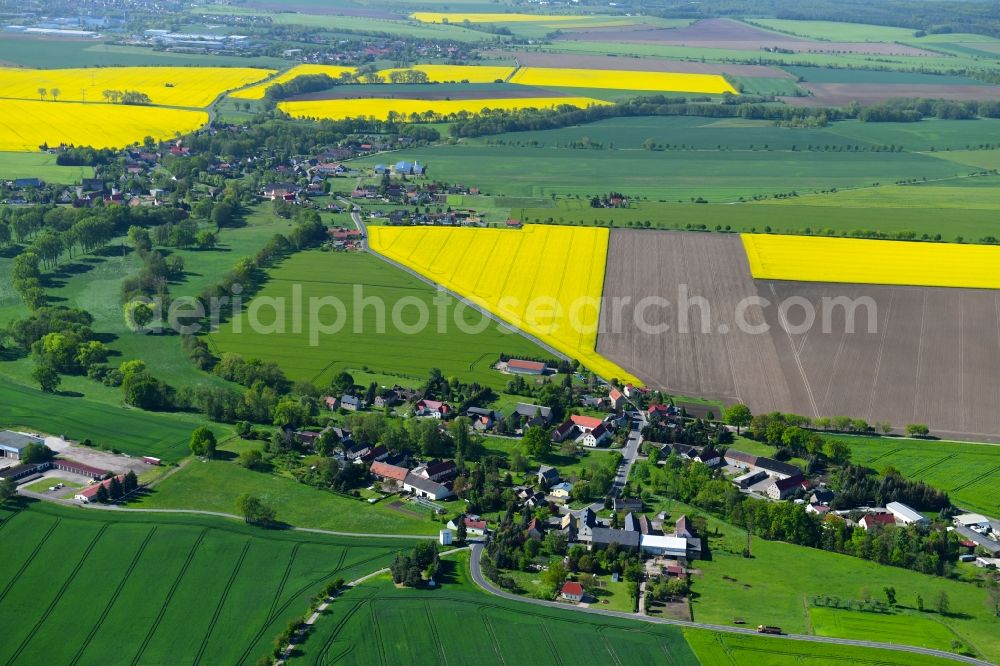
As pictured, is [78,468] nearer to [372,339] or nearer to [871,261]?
[372,339]

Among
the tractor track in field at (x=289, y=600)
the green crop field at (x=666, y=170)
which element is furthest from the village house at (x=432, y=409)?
the green crop field at (x=666, y=170)

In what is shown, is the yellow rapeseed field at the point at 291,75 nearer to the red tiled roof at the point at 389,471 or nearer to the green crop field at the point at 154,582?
the red tiled roof at the point at 389,471

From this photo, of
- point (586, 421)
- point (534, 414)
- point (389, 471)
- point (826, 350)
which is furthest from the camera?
point (826, 350)

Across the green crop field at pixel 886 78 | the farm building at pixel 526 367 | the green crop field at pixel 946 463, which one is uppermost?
the green crop field at pixel 886 78

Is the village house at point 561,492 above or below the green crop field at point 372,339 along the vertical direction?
below

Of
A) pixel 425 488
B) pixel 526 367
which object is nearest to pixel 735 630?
pixel 425 488

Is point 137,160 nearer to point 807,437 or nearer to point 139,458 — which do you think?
point 139,458
